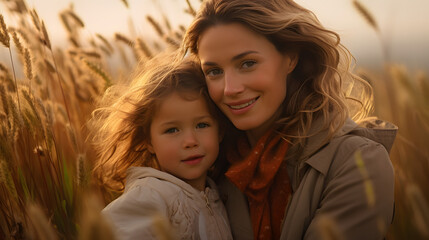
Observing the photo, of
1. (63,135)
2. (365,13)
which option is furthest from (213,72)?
(63,135)

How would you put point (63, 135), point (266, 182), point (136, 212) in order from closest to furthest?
point (136, 212), point (266, 182), point (63, 135)

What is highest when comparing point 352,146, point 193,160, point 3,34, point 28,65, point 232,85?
point 3,34

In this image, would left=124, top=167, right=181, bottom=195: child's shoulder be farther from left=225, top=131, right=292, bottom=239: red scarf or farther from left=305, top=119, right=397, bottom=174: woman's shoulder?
left=305, top=119, right=397, bottom=174: woman's shoulder

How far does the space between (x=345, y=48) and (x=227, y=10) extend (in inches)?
25.9

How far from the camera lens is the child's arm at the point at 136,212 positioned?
1620mm

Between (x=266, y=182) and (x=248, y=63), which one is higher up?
(x=248, y=63)

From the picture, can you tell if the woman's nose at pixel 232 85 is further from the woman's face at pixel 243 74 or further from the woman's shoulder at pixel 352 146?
the woman's shoulder at pixel 352 146

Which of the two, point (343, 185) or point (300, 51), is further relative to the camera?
point (300, 51)

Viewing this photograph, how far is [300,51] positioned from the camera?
2176mm

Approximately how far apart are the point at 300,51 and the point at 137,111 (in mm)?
875

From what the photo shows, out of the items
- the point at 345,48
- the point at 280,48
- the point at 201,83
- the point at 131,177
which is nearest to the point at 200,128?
the point at 201,83

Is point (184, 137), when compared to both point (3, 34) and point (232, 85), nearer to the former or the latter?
point (232, 85)

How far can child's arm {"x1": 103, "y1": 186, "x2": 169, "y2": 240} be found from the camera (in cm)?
162

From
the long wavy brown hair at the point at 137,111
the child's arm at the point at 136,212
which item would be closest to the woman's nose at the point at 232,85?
the long wavy brown hair at the point at 137,111
